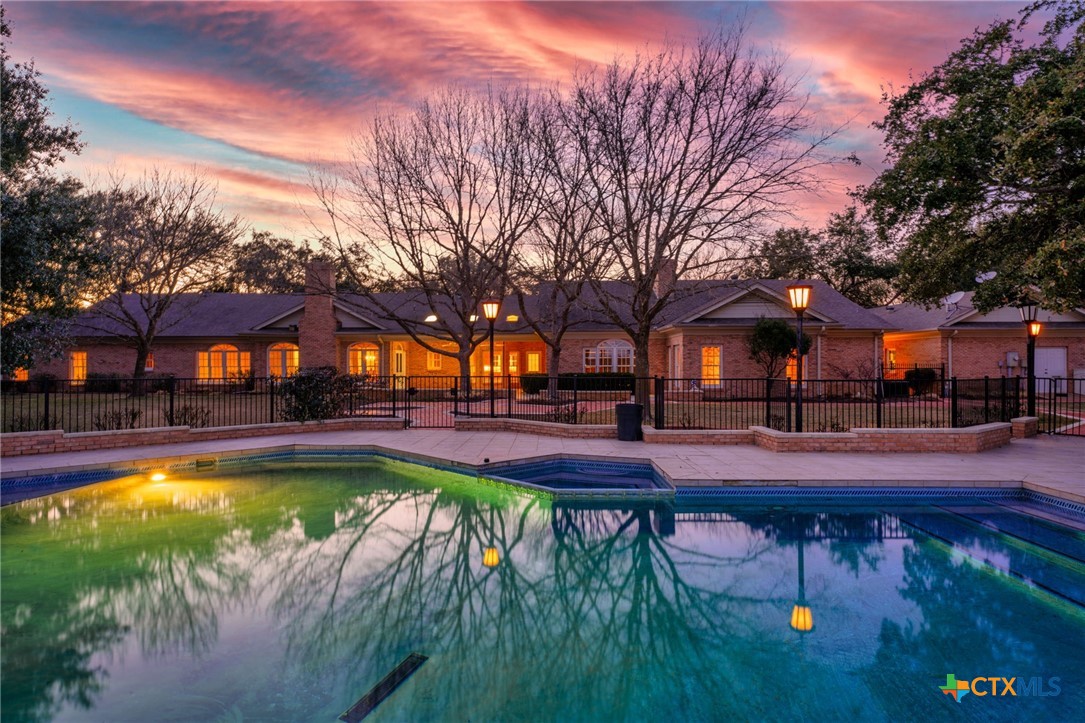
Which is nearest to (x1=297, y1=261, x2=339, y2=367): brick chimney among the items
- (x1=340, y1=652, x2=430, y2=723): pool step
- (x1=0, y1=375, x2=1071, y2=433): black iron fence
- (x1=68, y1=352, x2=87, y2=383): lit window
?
(x1=0, y1=375, x2=1071, y2=433): black iron fence

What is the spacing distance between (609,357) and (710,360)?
5.97 meters

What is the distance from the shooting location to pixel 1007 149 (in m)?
10.9

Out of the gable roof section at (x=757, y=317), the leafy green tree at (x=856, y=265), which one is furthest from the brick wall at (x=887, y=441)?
the leafy green tree at (x=856, y=265)

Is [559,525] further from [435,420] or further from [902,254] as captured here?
Result: [902,254]

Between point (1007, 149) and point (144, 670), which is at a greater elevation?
point (1007, 149)

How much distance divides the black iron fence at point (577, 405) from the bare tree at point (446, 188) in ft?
15.0

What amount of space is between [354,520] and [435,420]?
10.0 m

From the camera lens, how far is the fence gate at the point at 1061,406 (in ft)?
52.0

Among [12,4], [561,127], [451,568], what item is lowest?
[451,568]

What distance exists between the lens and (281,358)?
3086 centimetres

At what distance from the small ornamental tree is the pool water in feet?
49.6

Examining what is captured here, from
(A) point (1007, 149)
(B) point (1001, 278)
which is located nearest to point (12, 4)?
(A) point (1007, 149)

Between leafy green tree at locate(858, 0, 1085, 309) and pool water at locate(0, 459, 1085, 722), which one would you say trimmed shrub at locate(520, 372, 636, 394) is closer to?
leafy green tree at locate(858, 0, 1085, 309)

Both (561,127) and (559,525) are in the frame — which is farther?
(561,127)
